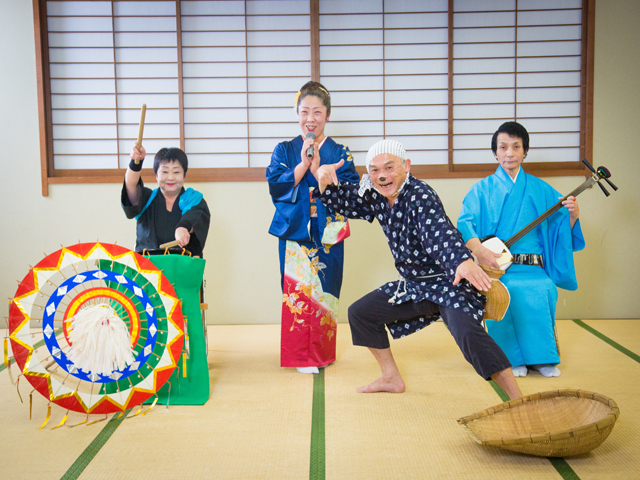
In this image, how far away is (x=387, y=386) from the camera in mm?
2387

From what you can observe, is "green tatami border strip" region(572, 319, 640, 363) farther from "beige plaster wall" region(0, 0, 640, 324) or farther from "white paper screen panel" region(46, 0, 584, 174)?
"white paper screen panel" region(46, 0, 584, 174)

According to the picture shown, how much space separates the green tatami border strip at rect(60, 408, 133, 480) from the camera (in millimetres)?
1706

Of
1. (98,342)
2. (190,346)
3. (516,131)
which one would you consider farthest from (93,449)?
(516,131)

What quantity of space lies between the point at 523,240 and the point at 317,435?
1562 mm

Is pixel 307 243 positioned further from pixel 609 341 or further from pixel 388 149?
pixel 609 341

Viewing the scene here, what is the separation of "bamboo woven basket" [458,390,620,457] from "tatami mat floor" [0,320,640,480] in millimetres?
65

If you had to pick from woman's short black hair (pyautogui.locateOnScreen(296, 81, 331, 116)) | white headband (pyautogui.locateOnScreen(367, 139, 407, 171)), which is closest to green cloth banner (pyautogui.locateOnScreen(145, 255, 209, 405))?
white headband (pyautogui.locateOnScreen(367, 139, 407, 171))

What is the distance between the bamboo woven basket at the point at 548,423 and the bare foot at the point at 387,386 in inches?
21.0

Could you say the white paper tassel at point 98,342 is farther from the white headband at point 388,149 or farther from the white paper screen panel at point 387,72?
the white paper screen panel at point 387,72

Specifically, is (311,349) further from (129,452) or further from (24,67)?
(24,67)

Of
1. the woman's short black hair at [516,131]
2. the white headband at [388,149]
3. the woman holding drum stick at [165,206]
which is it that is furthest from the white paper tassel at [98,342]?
the woman's short black hair at [516,131]

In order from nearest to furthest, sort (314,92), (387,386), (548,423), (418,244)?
(548,423), (418,244), (387,386), (314,92)

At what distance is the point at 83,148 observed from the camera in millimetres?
3797

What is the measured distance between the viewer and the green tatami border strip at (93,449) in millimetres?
1706
